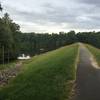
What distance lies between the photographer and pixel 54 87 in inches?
792

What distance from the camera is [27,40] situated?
7569 inches

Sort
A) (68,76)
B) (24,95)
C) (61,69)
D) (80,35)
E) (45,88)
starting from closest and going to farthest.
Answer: (24,95), (45,88), (68,76), (61,69), (80,35)

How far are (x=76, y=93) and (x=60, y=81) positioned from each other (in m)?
4.18

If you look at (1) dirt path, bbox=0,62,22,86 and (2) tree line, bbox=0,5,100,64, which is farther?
(2) tree line, bbox=0,5,100,64

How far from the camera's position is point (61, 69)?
28484 millimetres

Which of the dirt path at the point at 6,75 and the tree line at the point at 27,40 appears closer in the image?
the dirt path at the point at 6,75

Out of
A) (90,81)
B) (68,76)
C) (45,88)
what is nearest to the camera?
(45,88)

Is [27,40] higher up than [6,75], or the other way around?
[6,75]

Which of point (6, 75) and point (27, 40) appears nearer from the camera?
point (6, 75)

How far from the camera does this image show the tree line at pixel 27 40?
8612 centimetres

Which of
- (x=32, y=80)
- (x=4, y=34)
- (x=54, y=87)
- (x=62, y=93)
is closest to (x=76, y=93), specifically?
(x=62, y=93)

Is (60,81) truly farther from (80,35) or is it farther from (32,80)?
(80,35)

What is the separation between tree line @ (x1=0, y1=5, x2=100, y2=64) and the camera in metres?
86.1

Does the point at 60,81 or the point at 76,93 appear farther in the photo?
the point at 60,81
